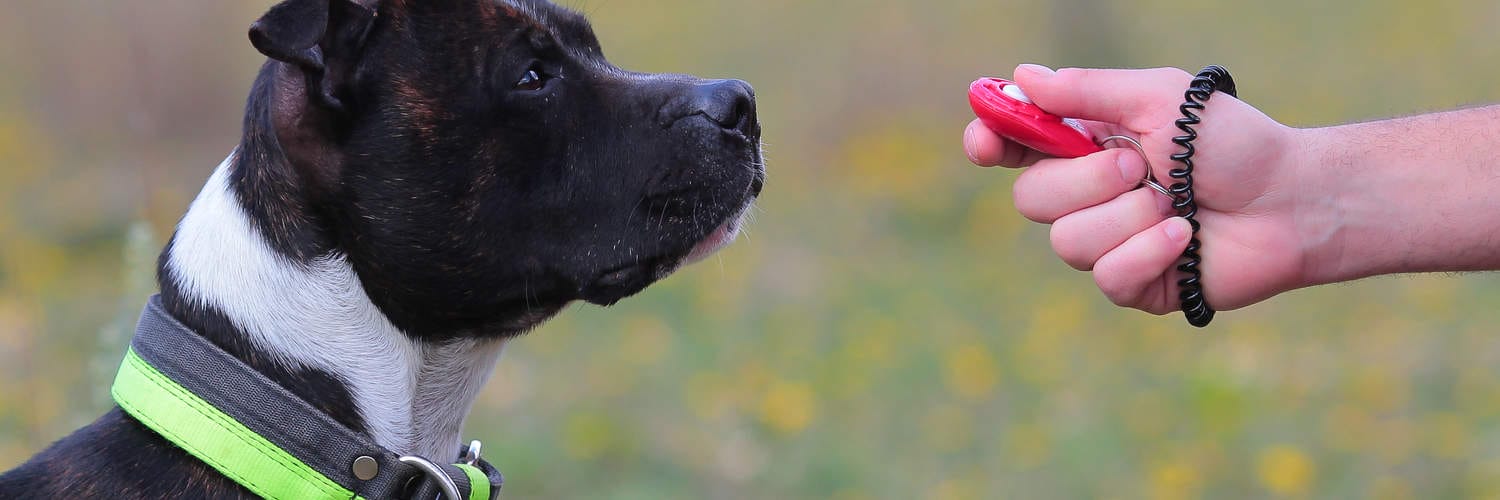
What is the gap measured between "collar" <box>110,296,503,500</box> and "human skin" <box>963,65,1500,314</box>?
1352 mm

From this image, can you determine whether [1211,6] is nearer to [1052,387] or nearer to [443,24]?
[1052,387]

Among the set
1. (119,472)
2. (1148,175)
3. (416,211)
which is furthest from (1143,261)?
(119,472)

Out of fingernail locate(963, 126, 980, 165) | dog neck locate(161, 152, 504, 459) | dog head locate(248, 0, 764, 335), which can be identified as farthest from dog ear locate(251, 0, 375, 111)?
fingernail locate(963, 126, 980, 165)

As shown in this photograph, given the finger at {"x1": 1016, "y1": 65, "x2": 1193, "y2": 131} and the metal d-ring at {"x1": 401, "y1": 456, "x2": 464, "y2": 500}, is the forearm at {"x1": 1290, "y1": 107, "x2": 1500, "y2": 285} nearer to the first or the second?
the finger at {"x1": 1016, "y1": 65, "x2": 1193, "y2": 131}

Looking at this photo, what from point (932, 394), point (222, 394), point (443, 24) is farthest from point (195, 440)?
point (932, 394)

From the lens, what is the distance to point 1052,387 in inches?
228

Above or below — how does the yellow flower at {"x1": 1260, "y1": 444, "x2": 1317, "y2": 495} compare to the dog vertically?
below

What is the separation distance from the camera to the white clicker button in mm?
2744

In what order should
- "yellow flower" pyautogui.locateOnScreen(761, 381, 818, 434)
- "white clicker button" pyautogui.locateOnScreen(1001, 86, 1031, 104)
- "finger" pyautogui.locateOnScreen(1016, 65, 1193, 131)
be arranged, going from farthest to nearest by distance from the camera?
"yellow flower" pyautogui.locateOnScreen(761, 381, 818, 434), "white clicker button" pyautogui.locateOnScreen(1001, 86, 1031, 104), "finger" pyautogui.locateOnScreen(1016, 65, 1193, 131)

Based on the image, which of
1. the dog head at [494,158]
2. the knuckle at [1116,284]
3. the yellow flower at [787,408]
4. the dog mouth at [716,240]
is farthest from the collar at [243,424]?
the yellow flower at [787,408]

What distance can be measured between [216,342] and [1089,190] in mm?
1681

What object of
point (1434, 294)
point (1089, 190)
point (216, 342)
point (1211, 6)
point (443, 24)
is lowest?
point (1211, 6)

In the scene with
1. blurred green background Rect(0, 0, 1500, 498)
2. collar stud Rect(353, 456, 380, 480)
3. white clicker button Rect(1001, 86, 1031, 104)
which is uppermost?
white clicker button Rect(1001, 86, 1031, 104)

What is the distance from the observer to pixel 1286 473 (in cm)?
452
